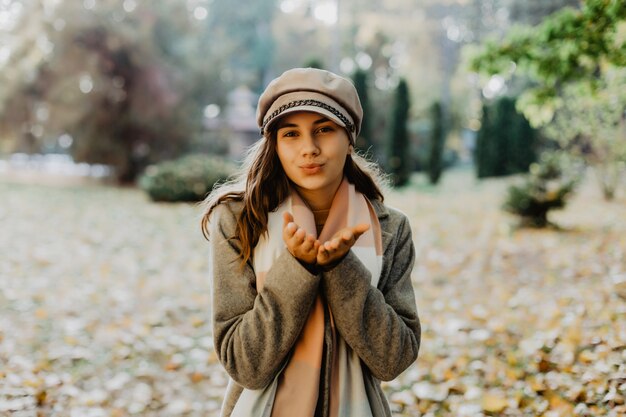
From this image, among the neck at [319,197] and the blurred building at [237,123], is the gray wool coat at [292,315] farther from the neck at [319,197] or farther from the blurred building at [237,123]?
the blurred building at [237,123]

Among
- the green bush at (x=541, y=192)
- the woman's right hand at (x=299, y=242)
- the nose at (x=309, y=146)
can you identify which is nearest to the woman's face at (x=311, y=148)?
the nose at (x=309, y=146)

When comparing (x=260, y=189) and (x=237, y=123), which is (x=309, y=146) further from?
(x=237, y=123)

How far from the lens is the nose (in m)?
1.65

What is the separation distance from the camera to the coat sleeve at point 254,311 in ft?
5.08

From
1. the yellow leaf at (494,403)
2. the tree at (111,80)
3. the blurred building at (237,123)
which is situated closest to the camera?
the yellow leaf at (494,403)

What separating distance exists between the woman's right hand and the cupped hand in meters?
0.02

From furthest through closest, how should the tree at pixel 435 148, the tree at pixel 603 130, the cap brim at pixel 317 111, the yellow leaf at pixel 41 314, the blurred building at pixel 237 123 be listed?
the blurred building at pixel 237 123, the tree at pixel 435 148, the tree at pixel 603 130, the yellow leaf at pixel 41 314, the cap brim at pixel 317 111

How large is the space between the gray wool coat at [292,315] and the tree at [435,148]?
19753 millimetres

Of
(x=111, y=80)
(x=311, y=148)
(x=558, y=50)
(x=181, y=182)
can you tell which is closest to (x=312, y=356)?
(x=311, y=148)

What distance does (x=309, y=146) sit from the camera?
5.42ft

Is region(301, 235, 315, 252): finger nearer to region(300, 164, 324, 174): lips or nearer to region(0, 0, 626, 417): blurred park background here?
region(300, 164, 324, 174): lips

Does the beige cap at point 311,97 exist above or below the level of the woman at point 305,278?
above

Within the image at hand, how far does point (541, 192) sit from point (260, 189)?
9.03 m

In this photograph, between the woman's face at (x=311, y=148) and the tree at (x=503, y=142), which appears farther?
the tree at (x=503, y=142)
